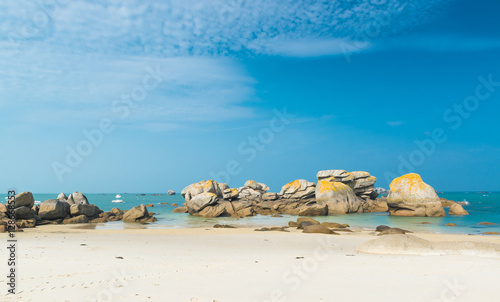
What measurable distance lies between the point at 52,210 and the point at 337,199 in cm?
3097

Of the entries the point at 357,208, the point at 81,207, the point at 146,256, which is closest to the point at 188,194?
the point at 81,207

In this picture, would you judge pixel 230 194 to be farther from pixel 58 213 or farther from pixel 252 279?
pixel 252 279

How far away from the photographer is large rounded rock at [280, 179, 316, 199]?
4881 cm

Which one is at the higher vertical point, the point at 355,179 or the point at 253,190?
the point at 355,179

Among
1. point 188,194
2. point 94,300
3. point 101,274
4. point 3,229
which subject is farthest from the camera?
point 188,194

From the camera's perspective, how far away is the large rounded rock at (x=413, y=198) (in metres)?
38.9

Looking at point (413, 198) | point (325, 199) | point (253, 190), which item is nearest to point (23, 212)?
point (325, 199)

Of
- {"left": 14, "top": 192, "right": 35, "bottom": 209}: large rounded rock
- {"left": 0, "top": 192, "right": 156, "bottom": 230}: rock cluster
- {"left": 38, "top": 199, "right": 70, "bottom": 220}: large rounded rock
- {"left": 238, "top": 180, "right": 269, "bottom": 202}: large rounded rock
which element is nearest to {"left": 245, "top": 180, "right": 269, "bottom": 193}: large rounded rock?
{"left": 238, "top": 180, "right": 269, "bottom": 202}: large rounded rock

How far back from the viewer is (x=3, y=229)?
65.9 feet

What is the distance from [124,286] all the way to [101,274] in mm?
1543

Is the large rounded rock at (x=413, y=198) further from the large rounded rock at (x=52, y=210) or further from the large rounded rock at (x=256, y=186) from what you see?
the large rounded rock at (x=52, y=210)

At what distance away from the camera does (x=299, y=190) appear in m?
49.3

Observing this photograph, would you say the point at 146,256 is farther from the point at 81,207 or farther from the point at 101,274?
the point at 81,207

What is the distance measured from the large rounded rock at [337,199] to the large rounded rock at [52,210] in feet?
93.5
